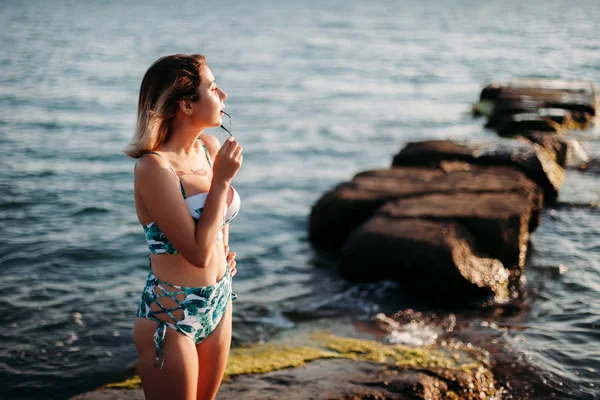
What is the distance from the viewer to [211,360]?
3.65 m

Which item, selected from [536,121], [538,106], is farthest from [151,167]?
[538,106]

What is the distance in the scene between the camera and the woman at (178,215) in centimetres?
330

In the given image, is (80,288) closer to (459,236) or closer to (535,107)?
(459,236)

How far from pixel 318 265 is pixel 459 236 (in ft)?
6.53

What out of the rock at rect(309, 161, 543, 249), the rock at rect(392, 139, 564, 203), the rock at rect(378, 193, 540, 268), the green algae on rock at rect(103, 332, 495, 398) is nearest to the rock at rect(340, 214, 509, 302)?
the rock at rect(378, 193, 540, 268)

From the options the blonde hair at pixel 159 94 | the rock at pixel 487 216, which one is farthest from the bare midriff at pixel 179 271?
the rock at pixel 487 216

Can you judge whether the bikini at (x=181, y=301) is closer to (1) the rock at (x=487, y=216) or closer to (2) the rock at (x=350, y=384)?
(2) the rock at (x=350, y=384)

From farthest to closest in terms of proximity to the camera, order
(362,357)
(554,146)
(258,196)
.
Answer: (554,146) → (258,196) → (362,357)

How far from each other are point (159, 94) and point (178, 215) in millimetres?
606

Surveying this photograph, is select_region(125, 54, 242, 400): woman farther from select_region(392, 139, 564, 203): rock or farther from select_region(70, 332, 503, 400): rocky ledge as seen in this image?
select_region(392, 139, 564, 203): rock

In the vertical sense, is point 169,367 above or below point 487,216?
above

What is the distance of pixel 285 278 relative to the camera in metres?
8.56

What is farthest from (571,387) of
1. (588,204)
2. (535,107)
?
(535,107)

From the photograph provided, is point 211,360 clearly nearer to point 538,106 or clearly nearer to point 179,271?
point 179,271
